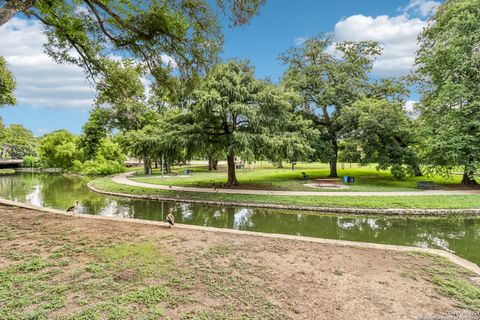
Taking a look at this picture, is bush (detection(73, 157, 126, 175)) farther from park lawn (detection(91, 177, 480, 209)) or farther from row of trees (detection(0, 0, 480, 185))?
park lawn (detection(91, 177, 480, 209))

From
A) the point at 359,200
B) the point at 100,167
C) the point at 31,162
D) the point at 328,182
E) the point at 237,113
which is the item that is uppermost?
the point at 237,113

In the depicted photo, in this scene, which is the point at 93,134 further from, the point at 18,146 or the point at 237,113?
the point at 18,146

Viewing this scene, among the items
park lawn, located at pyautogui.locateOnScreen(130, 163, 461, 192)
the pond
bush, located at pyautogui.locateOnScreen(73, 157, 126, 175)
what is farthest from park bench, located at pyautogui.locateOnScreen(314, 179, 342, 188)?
bush, located at pyautogui.locateOnScreen(73, 157, 126, 175)

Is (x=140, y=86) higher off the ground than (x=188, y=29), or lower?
lower

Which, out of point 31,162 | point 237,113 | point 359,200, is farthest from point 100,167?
point 31,162

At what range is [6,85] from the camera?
2075 cm

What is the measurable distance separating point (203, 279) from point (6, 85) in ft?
84.3

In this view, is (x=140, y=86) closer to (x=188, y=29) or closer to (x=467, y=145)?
(x=188, y=29)

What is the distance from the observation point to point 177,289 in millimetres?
4402

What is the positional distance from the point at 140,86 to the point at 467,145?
799 inches

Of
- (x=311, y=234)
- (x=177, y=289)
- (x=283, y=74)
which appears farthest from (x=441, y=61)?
(x=177, y=289)

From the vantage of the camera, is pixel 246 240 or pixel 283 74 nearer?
pixel 246 240

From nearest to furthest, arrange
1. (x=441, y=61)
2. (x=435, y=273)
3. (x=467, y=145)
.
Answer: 1. (x=435, y=273)
2. (x=467, y=145)
3. (x=441, y=61)

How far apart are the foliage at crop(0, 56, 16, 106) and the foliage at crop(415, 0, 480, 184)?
32.4m
